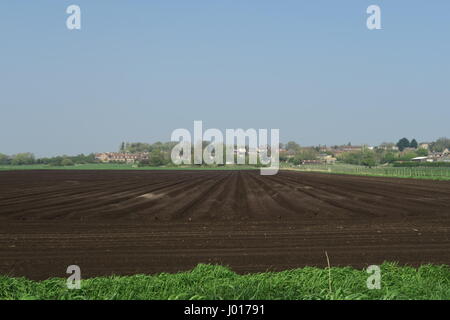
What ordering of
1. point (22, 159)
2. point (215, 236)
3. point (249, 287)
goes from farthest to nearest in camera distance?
point (22, 159)
point (215, 236)
point (249, 287)

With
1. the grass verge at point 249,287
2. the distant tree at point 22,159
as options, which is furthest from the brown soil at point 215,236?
the distant tree at point 22,159

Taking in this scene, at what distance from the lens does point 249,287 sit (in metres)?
5.52

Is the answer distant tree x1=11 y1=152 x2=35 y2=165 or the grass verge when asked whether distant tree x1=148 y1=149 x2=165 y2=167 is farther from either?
the grass verge

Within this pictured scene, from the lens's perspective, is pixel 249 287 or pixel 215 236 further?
pixel 215 236

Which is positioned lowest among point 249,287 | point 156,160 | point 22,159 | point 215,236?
point 215,236

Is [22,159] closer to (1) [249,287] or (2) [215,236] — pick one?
(2) [215,236]

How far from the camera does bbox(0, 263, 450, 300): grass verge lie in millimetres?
5180

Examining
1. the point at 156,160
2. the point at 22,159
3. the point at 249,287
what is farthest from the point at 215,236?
the point at 22,159

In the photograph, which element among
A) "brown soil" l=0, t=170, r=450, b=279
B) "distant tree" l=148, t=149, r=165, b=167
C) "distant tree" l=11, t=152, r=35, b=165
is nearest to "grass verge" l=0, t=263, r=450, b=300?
"brown soil" l=0, t=170, r=450, b=279

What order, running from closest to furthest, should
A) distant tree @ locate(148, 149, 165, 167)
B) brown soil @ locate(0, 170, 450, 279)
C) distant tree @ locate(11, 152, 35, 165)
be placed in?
brown soil @ locate(0, 170, 450, 279) → distant tree @ locate(148, 149, 165, 167) → distant tree @ locate(11, 152, 35, 165)

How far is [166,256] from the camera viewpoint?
10297 millimetres

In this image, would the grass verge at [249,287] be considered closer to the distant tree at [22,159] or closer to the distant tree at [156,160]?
the distant tree at [156,160]
